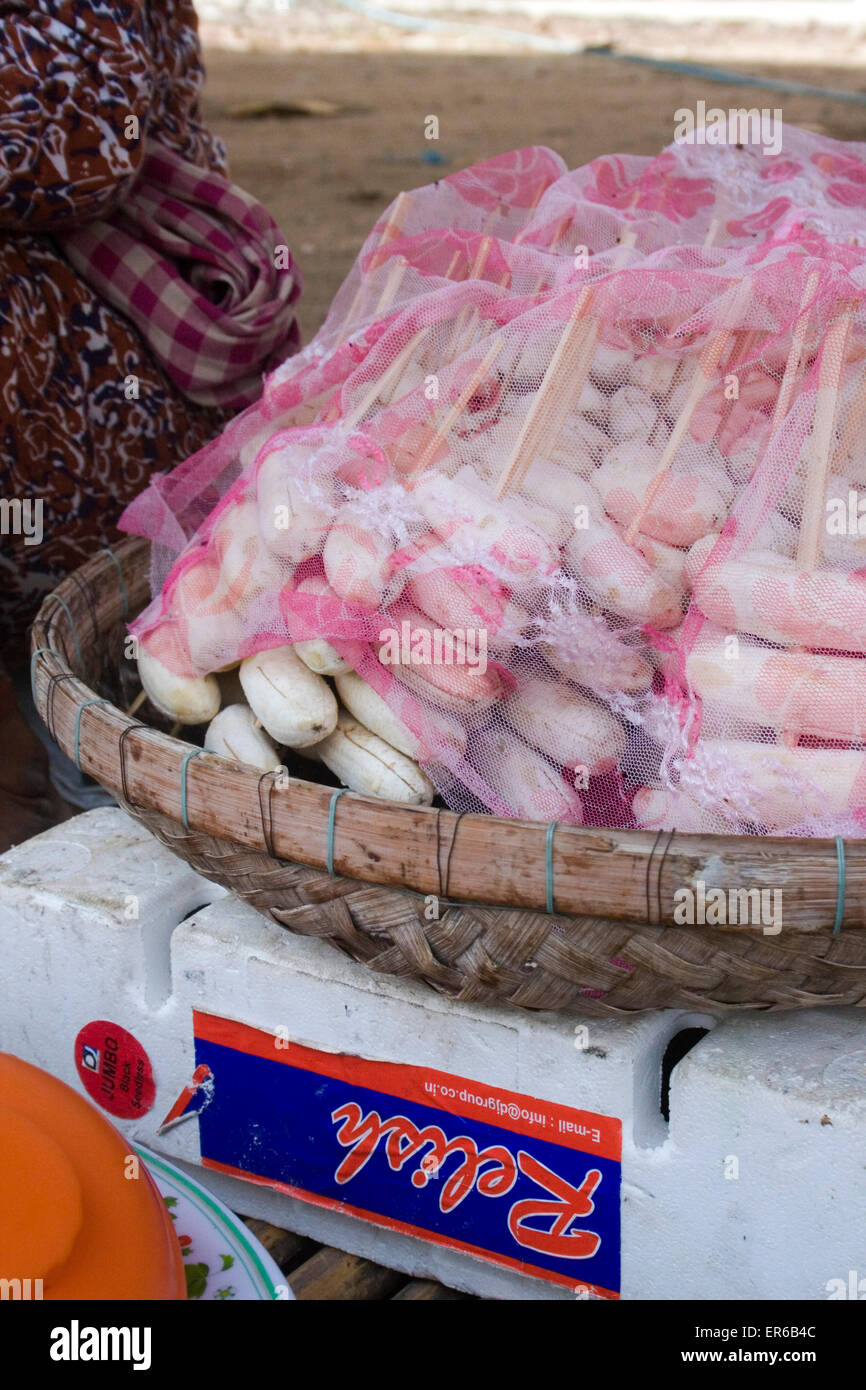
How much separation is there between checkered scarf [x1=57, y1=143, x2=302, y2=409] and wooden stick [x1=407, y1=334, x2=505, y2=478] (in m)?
0.72

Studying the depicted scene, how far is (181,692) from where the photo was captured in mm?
1252

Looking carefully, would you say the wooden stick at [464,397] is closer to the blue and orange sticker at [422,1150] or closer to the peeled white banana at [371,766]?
the peeled white banana at [371,766]

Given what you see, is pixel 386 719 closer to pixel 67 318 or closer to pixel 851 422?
pixel 851 422

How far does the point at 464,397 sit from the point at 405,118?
6501mm

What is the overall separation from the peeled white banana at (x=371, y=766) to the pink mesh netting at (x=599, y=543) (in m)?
0.03

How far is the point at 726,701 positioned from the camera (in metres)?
1.05

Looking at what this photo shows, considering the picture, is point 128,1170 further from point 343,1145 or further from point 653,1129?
point 653,1129

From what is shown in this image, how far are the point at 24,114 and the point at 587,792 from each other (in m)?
1.09

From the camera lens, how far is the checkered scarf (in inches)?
73.3

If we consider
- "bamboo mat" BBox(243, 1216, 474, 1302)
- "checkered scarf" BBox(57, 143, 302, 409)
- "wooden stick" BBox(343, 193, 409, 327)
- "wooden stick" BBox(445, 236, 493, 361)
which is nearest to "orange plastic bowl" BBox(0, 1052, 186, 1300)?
"bamboo mat" BBox(243, 1216, 474, 1302)

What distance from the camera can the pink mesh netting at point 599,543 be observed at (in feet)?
3.44

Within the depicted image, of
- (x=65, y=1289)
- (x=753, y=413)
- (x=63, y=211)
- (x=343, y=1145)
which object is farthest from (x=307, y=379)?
(x=65, y=1289)

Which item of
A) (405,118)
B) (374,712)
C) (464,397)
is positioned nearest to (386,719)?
(374,712)

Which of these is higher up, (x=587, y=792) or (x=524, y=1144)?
(x=587, y=792)
